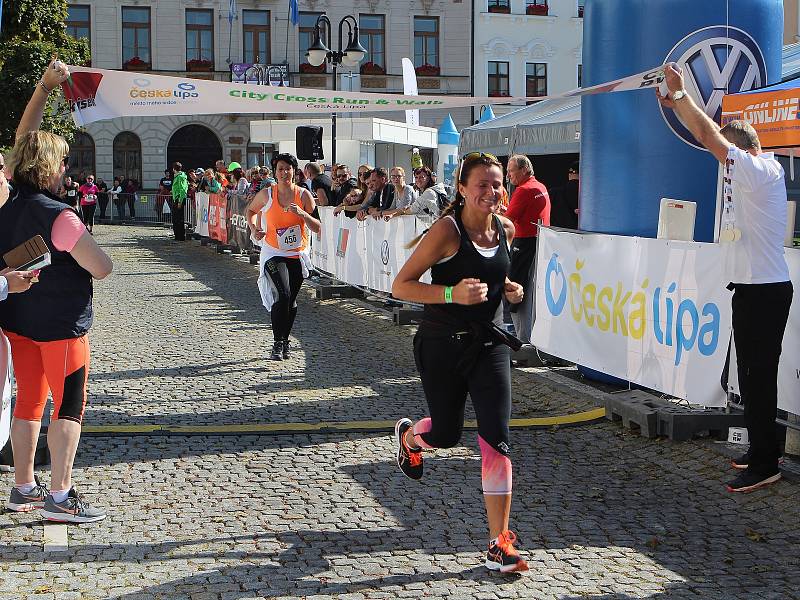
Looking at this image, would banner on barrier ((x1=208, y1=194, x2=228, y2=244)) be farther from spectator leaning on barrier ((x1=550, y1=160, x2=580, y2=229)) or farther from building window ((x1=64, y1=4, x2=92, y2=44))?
building window ((x1=64, y1=4, x2=92, y2=44))

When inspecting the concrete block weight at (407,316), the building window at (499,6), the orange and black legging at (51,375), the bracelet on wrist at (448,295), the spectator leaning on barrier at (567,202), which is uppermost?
the building window at (499,6)

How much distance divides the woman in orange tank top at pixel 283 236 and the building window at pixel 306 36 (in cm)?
4479

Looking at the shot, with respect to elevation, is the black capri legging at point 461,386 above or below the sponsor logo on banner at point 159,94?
below

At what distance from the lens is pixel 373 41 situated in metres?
57.9

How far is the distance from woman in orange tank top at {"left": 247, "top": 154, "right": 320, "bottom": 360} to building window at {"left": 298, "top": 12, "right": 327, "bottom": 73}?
4479 centimetres

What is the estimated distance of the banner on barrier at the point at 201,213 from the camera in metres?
31.5

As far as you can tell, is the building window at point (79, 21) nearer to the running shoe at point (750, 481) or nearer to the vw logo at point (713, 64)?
the vw logo at point (713, 64)

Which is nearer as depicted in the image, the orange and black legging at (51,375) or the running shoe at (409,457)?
the orange and black legging at (51,375)

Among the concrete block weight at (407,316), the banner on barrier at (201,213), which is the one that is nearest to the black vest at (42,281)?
the concrete block weight at (407,316)

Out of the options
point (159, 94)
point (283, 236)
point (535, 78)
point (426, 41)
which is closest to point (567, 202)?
point (283, 236)

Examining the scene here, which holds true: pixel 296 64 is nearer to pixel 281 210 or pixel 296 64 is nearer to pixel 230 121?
pixel 230 121

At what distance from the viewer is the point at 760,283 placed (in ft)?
23.0

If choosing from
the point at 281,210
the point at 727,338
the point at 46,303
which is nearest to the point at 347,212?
the point at 281,210

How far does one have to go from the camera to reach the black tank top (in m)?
5.78
